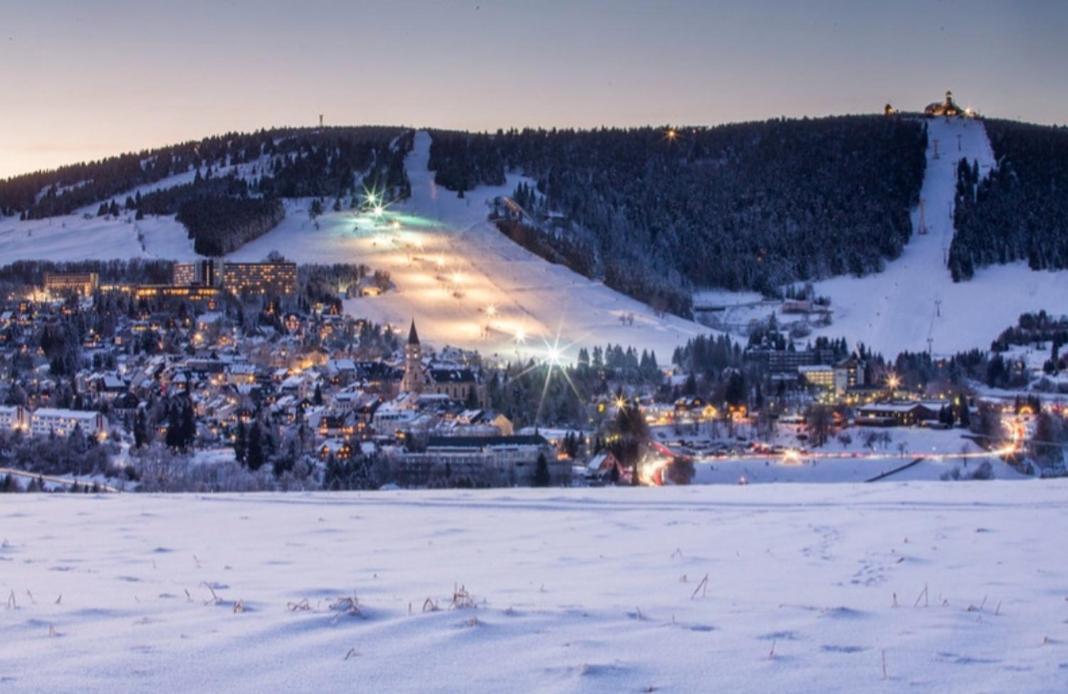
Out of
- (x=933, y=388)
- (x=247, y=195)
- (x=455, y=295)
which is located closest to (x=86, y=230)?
(x=247, y=195)

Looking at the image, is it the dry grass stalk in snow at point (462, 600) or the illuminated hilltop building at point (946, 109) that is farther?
the illuminated hilltop building at point (946, 109)

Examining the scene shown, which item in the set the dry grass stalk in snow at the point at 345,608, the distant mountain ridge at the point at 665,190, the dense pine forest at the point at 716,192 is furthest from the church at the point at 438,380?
the dry grass stalk in snow at the point at 345,608

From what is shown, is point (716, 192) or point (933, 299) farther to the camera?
point (716, 192)

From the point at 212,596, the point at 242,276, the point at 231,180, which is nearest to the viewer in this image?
the point at 212,596

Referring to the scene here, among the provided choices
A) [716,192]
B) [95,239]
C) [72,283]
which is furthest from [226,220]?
[716,192]

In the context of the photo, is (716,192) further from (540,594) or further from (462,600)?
(462,600)

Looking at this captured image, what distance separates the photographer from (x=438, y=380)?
60500mm

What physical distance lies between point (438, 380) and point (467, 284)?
116ft

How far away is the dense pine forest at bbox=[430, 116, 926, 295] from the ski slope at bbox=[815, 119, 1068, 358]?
379 centimetres

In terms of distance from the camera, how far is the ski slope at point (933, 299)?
98.2m

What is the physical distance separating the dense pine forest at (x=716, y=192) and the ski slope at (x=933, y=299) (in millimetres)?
3785

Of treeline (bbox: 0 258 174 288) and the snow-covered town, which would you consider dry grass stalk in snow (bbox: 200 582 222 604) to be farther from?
treeline (bbox: 0 258 174 288)

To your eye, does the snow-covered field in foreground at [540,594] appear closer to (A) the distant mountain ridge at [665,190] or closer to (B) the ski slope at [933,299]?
(B) the ski slope at [933,299]

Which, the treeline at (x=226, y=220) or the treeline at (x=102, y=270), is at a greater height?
the treeline at (x=226, y=220)
